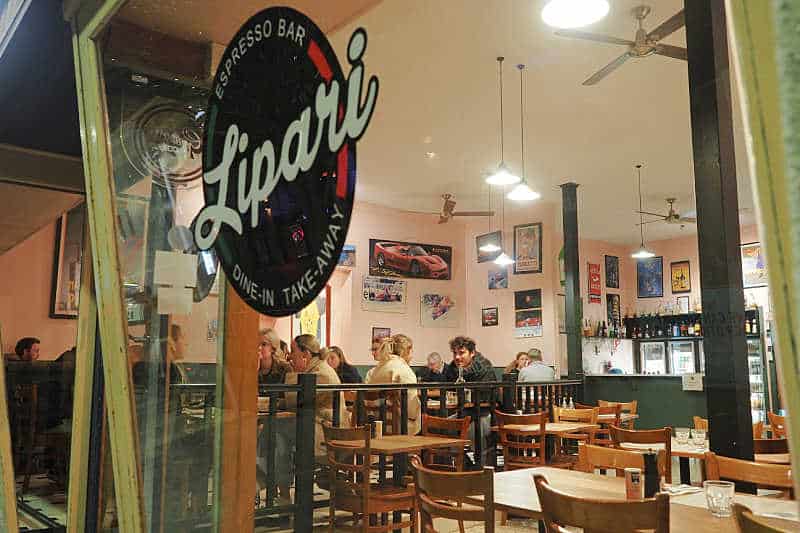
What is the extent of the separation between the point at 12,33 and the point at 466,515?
7.37 ft

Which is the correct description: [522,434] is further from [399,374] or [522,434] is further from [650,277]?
[650,277]

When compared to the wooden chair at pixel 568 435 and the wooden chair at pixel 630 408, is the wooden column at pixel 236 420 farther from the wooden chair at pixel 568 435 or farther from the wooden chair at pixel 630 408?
the wooden chair at pixel 568 435

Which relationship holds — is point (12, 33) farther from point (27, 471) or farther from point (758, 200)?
point (27, 471)

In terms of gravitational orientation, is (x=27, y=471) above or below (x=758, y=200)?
below

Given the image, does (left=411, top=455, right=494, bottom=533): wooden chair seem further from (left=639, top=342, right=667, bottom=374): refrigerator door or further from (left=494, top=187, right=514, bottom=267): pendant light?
(left=494, top=187, right=514, bottom=267): pendant light

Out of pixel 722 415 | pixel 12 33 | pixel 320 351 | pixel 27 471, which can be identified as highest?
pixel 12 33

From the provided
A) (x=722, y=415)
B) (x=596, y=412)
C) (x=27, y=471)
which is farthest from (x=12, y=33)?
(x=596, y=412)

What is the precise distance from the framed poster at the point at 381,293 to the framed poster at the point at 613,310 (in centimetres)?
75

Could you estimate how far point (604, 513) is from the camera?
1762 millimetres

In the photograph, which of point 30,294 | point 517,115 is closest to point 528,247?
point 517,115

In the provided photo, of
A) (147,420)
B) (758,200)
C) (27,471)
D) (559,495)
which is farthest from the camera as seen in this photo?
(27,471)

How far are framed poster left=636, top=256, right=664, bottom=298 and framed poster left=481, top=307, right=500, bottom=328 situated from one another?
Result: 1576mm

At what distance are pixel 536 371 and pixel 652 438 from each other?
333 cm

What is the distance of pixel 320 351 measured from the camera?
1.53m
